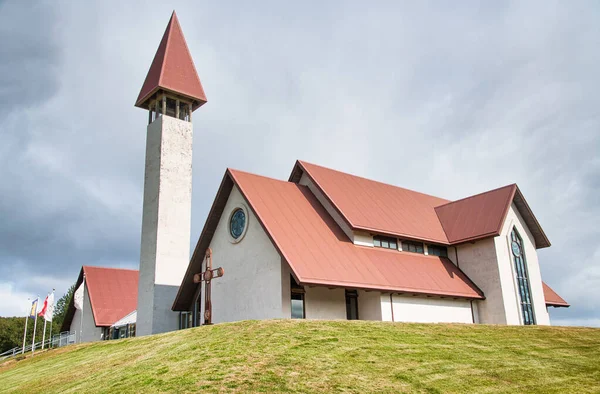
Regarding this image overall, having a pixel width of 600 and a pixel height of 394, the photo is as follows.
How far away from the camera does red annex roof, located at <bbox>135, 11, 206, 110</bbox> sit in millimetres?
35875

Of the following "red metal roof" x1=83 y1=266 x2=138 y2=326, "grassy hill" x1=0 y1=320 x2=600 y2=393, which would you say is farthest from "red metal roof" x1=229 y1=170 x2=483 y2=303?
"red metal roof" x1=83 y1=266 x2=138 y2=326

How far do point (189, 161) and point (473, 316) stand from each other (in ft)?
60.0

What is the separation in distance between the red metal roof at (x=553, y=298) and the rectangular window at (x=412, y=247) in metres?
10.7

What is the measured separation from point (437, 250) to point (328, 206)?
7.91m

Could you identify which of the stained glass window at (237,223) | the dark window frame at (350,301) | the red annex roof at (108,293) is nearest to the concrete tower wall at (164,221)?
the stained glass window at (237,223)

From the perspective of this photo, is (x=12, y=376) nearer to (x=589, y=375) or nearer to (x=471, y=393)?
(x=471, y=393)

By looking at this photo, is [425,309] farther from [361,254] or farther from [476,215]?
[476,215]

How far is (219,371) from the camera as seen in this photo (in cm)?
1517

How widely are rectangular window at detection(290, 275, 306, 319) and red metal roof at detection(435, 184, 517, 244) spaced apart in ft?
40.7

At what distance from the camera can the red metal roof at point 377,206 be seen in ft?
98.0

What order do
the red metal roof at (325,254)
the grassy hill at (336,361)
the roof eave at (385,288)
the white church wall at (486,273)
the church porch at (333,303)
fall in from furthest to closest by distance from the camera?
the white church wall at (486,273) < the church porch at (333,303) < the red metal roof at (325,254) < the roof eave at (385,288) < the grassy hill at (336,361)

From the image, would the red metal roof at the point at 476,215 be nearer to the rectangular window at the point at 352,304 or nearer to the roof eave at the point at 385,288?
the roof eave at the point at 385,288

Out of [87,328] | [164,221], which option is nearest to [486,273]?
[164,221]

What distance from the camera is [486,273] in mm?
32469
